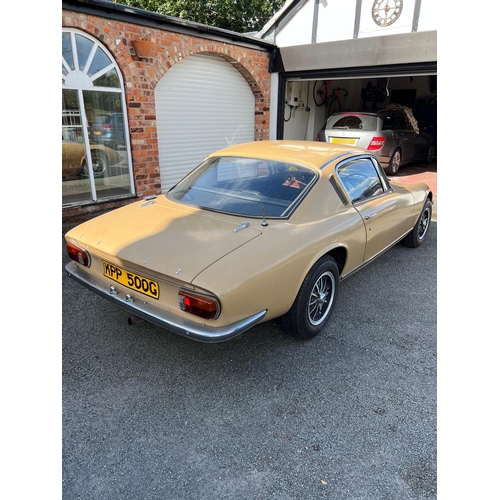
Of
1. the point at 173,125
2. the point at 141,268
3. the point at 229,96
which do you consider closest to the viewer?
the point at 141,268

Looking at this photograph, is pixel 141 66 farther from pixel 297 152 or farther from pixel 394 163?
pixel 394 163

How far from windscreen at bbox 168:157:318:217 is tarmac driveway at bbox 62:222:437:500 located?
107cm

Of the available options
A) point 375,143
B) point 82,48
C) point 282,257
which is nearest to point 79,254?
point 282,257

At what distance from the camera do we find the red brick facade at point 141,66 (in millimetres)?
5777

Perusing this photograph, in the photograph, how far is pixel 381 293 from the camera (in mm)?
3873

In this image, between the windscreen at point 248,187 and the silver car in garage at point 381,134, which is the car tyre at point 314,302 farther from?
the silver car in garage at point 381,134

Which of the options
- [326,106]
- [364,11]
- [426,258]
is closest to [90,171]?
[426,258]

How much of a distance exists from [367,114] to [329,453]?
952 cm

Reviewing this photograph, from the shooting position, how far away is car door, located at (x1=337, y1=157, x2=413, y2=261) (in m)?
3.42

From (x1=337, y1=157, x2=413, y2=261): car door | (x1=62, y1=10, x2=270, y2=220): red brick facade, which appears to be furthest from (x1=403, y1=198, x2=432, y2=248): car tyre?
(x1=62, y1=10, x2=270, y2=220): red brick facade

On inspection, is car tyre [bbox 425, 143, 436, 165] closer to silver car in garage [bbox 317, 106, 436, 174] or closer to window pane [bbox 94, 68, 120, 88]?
silver car in garage [bbox 317, 106, 436, 174]

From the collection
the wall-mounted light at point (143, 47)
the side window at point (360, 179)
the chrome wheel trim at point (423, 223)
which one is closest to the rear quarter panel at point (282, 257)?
the side window at point (360, 179)

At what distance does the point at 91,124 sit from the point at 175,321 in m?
5.06

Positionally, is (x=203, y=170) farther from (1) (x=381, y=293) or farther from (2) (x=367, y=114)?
(2) (x=367, y=114)
